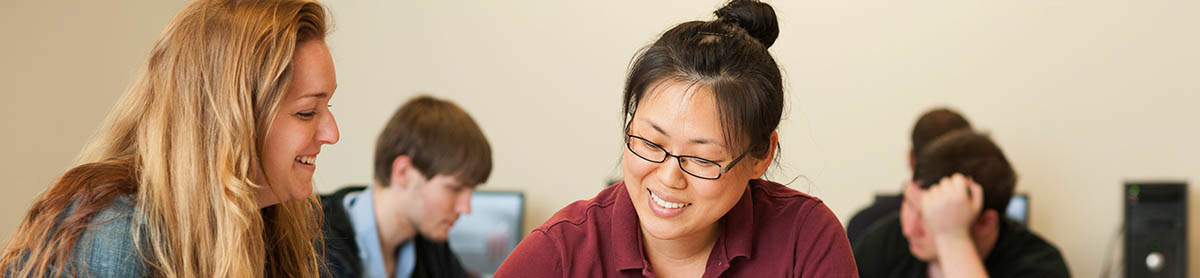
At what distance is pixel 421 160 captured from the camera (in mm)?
2693

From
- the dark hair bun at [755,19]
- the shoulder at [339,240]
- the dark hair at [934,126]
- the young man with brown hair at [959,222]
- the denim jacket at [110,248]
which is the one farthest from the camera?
the dark hair at [934,126]

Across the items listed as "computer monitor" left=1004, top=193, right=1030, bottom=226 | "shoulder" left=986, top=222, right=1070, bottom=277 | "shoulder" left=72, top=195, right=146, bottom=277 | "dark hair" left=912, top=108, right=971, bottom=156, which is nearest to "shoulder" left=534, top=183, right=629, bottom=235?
"shoulder" left=72, top=195, right=146, bottom=277

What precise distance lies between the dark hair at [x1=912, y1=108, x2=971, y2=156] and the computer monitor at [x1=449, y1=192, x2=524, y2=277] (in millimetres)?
1565

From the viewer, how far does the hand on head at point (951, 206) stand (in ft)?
8.35

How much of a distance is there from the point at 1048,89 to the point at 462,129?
231 cm

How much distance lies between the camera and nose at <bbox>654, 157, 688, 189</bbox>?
1.31 meters

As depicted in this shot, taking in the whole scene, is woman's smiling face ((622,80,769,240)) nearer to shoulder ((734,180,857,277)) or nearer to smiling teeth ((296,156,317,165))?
shoulder ((734,180,857,277))

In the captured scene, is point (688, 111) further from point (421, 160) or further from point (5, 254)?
point (421, 160)

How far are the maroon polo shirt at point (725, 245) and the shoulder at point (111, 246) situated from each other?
1.49 ft

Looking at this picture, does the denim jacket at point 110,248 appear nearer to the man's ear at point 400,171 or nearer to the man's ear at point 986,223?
the man's ear at point 400,171

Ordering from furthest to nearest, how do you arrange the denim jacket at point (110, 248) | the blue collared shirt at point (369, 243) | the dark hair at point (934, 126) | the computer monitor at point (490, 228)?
the computer monitor at point (490, 228) → the dark hair at point (934, 126) → the blue collared shirt at point (369, 243) → the denim jacket at point (110, 248)

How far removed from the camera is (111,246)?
1.25m

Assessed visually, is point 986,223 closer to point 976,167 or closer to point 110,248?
point 976,167

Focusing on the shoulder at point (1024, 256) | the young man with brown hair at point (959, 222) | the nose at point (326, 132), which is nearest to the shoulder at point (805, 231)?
the nose at point (326, 132)
